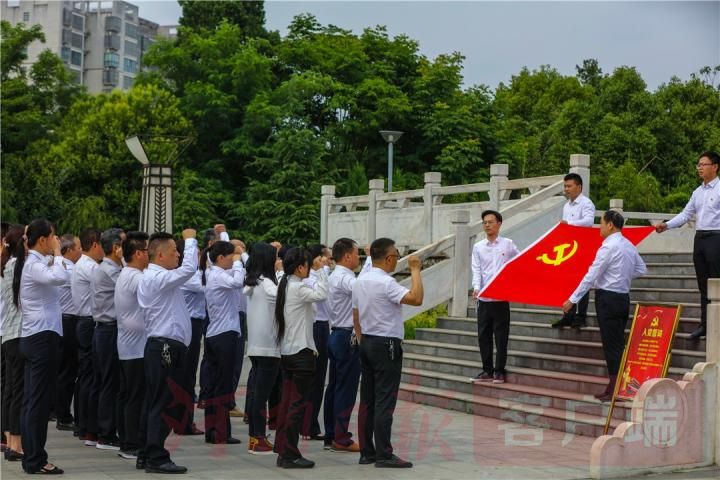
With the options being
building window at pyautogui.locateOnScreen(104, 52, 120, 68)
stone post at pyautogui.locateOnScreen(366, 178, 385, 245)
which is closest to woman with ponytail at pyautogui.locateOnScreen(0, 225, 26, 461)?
stone post at pyautogui.locateOnScreen(366, 178, 385, 245)

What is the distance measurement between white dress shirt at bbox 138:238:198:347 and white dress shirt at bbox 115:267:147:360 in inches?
7.2

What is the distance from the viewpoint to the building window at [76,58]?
92.3m

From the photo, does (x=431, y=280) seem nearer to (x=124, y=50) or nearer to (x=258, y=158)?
(x=258, y=158)

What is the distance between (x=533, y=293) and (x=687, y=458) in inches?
133

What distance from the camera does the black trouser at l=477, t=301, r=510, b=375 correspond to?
11516 mm

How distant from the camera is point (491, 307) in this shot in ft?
38.0

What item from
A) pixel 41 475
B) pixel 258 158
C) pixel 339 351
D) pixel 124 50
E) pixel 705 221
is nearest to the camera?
pixel 41 475

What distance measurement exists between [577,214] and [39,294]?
666cm

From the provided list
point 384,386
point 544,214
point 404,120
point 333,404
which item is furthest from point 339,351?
point 404,120

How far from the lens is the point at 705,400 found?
8.59m

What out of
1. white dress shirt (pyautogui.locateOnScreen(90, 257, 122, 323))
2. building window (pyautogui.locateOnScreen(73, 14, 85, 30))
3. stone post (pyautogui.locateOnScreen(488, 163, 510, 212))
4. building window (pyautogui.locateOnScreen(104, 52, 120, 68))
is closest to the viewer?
white dress shirt (pyautogui.locateOnScreen(90, 257, 122, 323))

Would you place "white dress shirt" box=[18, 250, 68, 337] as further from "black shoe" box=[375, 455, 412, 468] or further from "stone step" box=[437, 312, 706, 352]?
"stone step" box=[437, 312, 706, 352]

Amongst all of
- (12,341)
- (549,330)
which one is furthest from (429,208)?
(12,341)

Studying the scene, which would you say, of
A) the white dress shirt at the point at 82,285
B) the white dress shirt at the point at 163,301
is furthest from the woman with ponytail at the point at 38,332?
the white dress shirt at the point at 82,285
